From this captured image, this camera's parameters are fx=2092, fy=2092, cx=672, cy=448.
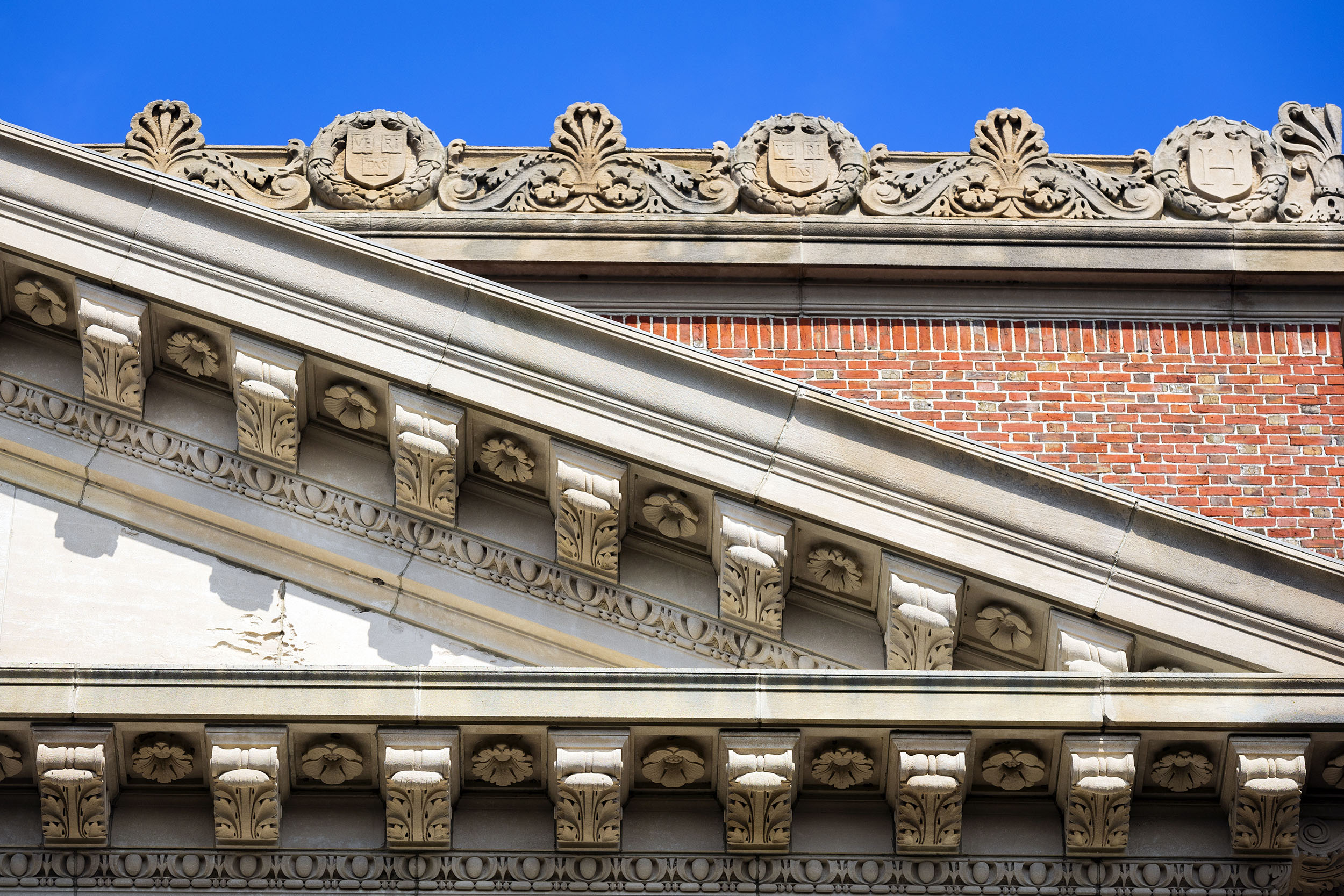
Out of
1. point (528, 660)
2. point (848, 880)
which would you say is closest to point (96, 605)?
point (528, 660)

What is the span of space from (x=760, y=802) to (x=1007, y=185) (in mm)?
4682

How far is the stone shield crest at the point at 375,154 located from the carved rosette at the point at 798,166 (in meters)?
1.86

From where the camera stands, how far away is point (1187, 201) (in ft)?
38.3

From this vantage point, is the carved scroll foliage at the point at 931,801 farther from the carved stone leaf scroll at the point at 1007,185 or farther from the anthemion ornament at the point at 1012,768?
the carved stone leaf scroll at the point at 1007,185

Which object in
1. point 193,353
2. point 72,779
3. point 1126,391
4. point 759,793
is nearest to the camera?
point 72,779

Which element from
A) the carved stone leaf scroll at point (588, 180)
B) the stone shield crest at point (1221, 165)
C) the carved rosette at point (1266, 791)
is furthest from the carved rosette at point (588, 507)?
the stone shield crest at point (1221, 165)

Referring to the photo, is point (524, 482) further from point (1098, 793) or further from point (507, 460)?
point (1098, 793)

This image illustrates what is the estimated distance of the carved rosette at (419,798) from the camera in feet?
27.1

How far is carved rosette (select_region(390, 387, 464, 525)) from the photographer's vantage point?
900cm

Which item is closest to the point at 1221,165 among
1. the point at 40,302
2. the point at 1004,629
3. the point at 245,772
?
the point at 1004,629

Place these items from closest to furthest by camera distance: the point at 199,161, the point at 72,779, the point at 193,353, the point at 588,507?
the point at 72,779
the point at 588,507
the point at 193,353
the point at 199,161

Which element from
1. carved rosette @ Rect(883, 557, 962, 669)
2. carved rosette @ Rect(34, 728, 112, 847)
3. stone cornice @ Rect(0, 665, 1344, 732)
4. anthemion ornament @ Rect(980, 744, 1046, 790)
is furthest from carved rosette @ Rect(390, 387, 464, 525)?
anthemion ornament @ Rect(980, 744, 1046, 790)

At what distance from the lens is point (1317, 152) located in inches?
469

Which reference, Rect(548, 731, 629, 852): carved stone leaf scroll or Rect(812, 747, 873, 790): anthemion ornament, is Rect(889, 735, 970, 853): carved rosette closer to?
Rect(812, 747, 873, 790): anthemion ornament
